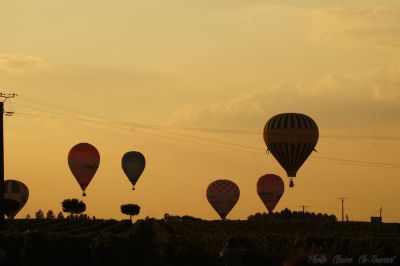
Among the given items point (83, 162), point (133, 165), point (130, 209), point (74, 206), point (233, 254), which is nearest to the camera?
point (233, 254)

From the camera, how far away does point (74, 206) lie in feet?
573

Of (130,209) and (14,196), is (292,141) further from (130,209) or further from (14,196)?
(130,209)

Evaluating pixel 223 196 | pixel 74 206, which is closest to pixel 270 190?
pixel 223 196

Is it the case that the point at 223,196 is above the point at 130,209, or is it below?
below

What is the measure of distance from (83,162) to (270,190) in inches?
1247

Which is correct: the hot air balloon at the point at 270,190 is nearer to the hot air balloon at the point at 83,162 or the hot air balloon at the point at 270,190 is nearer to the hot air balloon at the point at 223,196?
the hot air balloon at the point at 223,196

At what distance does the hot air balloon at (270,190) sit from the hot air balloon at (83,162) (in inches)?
Result: 1094

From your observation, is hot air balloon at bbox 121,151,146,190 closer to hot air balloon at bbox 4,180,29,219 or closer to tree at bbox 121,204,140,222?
hot air balloon at bbox 4,180,29,219

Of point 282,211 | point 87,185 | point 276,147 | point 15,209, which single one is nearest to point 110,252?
point 276,147

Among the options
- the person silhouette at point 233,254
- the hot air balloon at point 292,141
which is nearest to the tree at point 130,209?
the hot air balloon at point 292,141

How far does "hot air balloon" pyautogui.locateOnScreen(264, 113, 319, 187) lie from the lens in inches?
3967

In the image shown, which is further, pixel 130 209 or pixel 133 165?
pixel 130 209

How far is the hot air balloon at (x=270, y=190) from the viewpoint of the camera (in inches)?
5399

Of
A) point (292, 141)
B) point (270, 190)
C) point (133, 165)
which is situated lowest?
point (292, 141)
